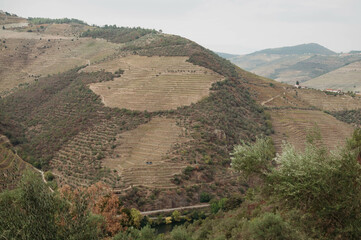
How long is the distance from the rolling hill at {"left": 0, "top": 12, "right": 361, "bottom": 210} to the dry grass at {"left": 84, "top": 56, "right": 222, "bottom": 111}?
318mm

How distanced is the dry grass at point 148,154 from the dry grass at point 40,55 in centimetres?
6685

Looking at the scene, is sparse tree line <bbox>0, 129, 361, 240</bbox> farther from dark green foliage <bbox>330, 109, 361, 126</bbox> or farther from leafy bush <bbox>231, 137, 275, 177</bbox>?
dark green foliage <bbox>330, 109, 361, 126</bbox>

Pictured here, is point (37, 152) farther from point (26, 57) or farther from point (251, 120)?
point (26, 57)

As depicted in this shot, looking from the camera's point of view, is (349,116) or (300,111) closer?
(349,116)

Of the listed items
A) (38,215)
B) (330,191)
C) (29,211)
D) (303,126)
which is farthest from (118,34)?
(330,191)

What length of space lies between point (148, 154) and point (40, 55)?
105 meters

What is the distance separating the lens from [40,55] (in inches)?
4894

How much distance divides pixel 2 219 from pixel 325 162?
21450 mm

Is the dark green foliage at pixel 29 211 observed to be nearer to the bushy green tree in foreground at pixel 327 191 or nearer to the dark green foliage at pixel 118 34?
the bushy green tree in foreground at pixel 327 191

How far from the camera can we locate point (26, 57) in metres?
121

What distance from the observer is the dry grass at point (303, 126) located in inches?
2621

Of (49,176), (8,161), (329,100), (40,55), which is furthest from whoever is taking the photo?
(40,55)

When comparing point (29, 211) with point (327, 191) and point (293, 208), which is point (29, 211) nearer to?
point (293, 208)

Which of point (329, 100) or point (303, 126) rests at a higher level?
point (329, 100)
